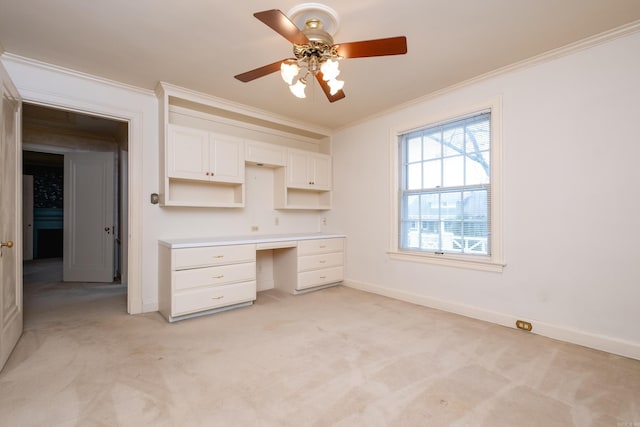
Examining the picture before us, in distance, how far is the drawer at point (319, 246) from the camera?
13.2ft

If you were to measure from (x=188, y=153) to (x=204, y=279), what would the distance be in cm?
139

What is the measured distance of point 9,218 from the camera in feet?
7.81

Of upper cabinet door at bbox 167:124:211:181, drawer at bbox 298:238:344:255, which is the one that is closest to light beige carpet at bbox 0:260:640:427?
drawer at bbox 298:238:344:255

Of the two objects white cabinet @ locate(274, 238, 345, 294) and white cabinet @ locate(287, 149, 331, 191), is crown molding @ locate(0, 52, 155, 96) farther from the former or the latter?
white cabinet @ locate(274, 238, 345, 294)

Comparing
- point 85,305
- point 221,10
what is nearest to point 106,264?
point 85,305

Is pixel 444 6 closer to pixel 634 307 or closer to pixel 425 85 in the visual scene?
pixel 425 85

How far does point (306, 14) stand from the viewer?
200 cm

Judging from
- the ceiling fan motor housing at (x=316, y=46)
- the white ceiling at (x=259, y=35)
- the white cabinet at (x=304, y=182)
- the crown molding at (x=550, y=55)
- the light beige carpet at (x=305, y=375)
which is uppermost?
the white ceiling at (x=259, y=35)

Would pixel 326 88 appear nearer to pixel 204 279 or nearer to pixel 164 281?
pixel 204 279

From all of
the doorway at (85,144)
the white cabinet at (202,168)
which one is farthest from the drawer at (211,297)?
the doorway at (85,144)

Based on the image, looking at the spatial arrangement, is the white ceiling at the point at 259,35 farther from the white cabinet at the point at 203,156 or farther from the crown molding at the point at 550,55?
the white cabinet at the point at 203,156

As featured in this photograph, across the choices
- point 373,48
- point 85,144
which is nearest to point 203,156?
point 373,48

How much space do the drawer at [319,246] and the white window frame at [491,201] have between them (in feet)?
2.74

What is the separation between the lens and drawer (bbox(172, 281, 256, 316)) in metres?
2.98
